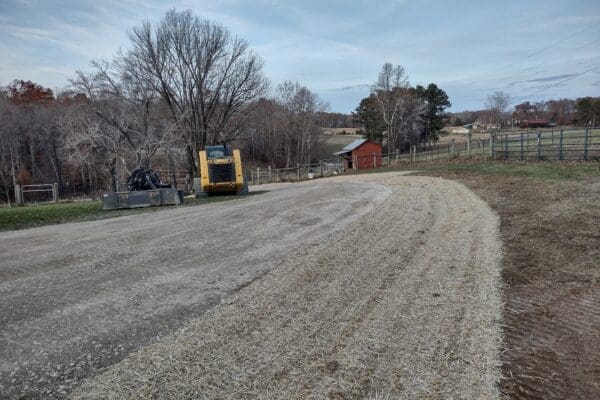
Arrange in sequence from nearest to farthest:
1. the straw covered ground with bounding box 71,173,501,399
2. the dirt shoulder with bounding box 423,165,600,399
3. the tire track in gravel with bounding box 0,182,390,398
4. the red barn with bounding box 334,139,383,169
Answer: the straw covered ground with bounding box 71,173,501,399, the dirt shoulder with bounding box 423,165,600,399, the tire track in gravel with bounding box 0,182,390,398, the red barn with bounding box 334,139,383,169

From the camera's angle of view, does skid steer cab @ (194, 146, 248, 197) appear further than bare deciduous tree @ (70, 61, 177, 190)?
No

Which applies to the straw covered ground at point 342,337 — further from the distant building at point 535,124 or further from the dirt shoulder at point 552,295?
the distant building at point 535,124

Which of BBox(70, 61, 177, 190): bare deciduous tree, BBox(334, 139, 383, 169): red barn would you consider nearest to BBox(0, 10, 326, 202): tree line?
BBox(70, 61, 177, 190): bare deciduous tree

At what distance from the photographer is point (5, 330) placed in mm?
3848

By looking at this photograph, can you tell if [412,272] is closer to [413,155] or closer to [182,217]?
[182,217]

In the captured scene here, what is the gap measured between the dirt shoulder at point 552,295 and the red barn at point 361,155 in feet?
101

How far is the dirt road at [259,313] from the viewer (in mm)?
2934

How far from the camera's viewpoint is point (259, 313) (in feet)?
13.3

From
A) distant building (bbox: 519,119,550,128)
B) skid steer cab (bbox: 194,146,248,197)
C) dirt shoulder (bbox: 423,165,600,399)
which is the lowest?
dirt shoulder (bbox: 423,165,600,399)

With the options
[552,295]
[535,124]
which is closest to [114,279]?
[552,295]

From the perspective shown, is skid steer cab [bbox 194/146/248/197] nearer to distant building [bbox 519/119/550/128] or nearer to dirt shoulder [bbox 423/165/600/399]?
dirt shoulder [bbox 423/165/600/399]

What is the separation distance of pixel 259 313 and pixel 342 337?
96 cm

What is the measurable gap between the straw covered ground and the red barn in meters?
34.3

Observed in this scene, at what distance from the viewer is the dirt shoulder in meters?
2.96
